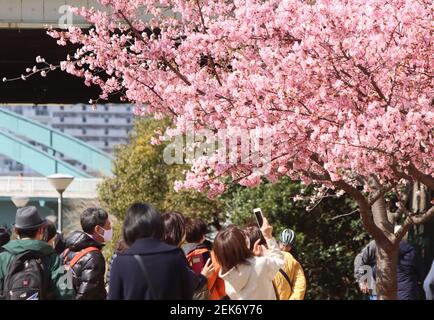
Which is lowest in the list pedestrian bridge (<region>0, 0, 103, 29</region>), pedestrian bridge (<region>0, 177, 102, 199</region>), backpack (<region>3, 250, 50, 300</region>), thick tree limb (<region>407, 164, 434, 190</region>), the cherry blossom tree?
pedestrian bridge (<region>0, 177, 102, 199</region>)

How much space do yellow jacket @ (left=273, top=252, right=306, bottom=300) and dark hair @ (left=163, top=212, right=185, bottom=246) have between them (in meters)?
0.84

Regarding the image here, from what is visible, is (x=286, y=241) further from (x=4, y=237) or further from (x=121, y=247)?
(x=4, y=237)

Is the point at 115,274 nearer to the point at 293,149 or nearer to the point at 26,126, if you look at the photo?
the point at 293,149

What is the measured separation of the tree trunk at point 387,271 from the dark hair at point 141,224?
5.06 m

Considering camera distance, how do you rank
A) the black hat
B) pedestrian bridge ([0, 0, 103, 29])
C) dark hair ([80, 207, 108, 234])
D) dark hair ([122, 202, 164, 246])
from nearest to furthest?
dark hair ([122, 202, 164, 246]) < the black hat < dark hair ([80, 207, 108, 234]) < pedestrian bridge ([0, 0, 103, 29])

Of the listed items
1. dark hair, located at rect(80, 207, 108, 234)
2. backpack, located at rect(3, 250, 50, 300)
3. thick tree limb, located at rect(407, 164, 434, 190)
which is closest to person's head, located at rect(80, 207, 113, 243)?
dark hair, located at rect(80, 207, 108, 234)

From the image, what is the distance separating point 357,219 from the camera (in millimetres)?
17547

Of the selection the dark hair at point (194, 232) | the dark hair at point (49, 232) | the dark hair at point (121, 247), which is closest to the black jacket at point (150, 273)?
the dark hair at point (121, 247)

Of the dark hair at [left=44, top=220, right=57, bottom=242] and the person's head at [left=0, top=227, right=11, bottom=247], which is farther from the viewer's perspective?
the person's head at [left=0, top=227, right=11, bottom=247]

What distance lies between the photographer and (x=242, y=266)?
256 inches

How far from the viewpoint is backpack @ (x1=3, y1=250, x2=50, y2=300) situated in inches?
254

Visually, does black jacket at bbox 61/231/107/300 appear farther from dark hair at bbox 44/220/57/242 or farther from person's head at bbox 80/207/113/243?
dark hair at bbox 44/220/57/242

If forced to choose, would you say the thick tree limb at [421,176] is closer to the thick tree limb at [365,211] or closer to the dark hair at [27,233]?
the thick tree limb at [365,211]

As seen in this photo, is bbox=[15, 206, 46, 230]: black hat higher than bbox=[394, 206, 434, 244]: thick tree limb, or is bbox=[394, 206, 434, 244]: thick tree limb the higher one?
bbox=[15, 206, 46, 230]: black hat
